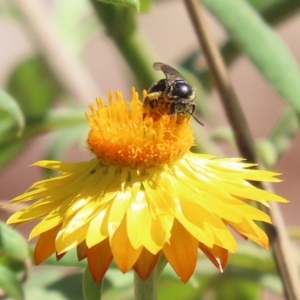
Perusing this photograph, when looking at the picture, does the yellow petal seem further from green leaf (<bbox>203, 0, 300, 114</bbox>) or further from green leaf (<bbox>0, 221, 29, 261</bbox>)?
green leaf (<bbox>203, 0, 300, 114</bbox>)

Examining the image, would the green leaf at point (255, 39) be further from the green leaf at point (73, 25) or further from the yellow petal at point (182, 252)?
the green leaf at point (73, 25)

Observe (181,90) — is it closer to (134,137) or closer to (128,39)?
(134,137)

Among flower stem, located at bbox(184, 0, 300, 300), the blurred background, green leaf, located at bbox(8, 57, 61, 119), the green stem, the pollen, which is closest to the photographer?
the pollen

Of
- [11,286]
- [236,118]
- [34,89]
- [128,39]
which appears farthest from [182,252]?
[34,89]

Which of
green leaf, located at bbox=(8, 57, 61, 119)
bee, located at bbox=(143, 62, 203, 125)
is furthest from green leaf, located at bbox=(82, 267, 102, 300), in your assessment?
green leaf, located at bbox=(8, 57, 61, 119)

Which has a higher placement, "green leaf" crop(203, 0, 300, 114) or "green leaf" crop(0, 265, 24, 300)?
"green leaf" crop(203, 0, 300, 114)

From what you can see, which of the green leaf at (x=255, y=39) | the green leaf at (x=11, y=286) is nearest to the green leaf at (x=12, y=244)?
the green leaf at (x=11, y=286)
